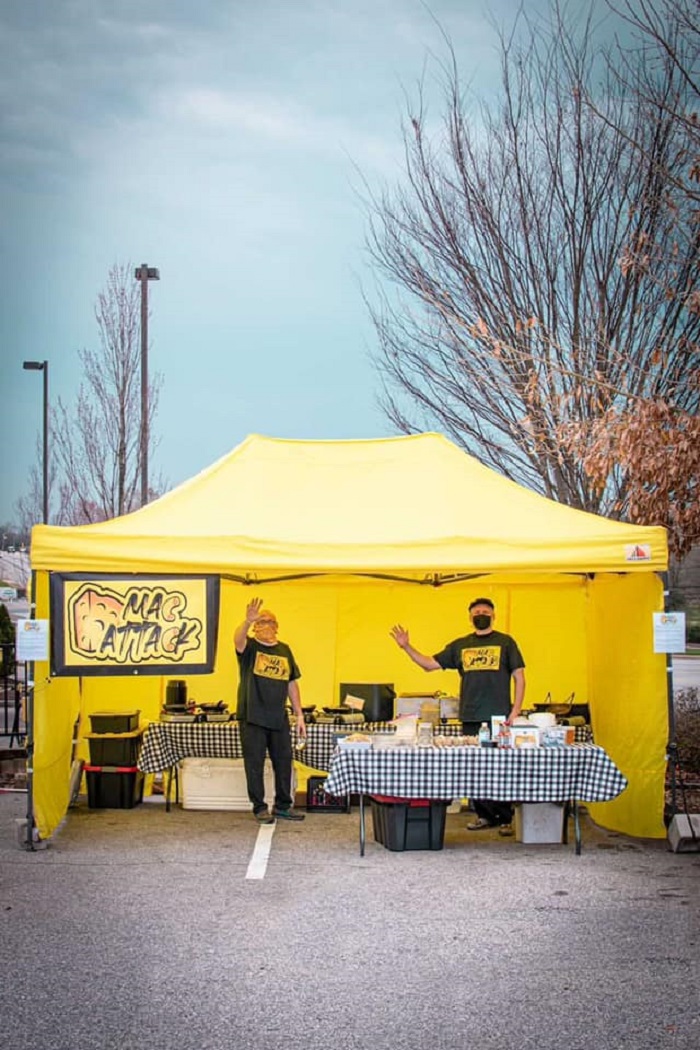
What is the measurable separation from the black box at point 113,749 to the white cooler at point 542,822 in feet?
11.5

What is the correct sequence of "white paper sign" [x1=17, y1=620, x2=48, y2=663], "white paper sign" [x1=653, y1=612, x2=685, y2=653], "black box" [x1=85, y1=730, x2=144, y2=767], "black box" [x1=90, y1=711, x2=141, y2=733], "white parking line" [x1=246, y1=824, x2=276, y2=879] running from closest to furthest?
"white parking line" [x1=246, y1=824, x2=276, y2=879] < "white paper sign" [x1=17, y1=620, x2=48, y2=663] < "white paper sign" [x1=653, y1=612, x2=685, y2=653] < "black box" [x1=85, y1=730, x2=144, y2=767] < "black box" [x1=90, y1=711, x2=141, y2=733]

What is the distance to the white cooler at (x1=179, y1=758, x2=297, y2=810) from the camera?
35.3 ft

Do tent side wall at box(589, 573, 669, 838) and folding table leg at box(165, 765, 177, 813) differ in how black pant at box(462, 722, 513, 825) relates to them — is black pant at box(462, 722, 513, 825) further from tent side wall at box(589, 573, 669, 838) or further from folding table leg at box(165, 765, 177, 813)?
folding table leg at box(165, 765, 177, 813)

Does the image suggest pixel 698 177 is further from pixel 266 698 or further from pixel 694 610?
pixel 694 610

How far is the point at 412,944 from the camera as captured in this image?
6.38 meters

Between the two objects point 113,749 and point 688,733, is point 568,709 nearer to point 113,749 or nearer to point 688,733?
point 113,749

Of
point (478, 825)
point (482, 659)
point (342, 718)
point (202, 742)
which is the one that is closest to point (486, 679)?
point (482, 659)

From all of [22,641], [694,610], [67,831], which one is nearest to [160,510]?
[22,641]

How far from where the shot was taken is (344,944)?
250 inches

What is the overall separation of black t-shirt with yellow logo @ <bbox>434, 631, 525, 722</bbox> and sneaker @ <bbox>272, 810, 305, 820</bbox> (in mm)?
1591

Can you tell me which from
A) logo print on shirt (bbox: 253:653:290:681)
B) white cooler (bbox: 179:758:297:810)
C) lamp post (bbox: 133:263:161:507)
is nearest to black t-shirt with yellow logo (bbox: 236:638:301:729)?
logo print on shirt (bbox: 253:653:290:681)

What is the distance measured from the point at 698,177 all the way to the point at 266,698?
16.5 feet

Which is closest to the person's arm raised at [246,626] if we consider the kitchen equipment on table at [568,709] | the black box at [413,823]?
the black box at [413,823]

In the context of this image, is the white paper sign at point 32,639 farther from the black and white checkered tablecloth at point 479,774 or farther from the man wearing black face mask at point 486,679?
the man wearing black face mask at point 486,679
